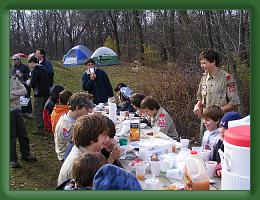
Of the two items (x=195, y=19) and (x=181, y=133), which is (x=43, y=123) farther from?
(x=195, y=19)

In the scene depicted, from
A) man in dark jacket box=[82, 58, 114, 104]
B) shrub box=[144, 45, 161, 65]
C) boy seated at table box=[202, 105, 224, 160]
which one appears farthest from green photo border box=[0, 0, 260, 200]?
shrub box=[144, 45, 161, 65]

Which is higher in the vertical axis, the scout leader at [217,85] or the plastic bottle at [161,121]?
the scout leader at [217,85]

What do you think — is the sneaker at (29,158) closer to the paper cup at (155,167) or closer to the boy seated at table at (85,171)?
the paper cup at (155,167)

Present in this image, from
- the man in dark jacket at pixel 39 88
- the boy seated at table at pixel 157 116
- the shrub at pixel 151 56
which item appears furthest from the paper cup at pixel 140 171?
the shrub at pixel 151 56

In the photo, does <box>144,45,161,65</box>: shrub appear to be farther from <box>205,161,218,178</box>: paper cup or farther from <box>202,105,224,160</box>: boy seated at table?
<box>205,161,218,178</box>: paper cup

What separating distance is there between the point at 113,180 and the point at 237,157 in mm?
372

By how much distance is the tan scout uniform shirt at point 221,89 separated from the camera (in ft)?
9.56

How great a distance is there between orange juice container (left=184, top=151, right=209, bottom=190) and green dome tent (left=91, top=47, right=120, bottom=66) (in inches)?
444

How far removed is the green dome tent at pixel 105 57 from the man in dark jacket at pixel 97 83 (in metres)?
8.21

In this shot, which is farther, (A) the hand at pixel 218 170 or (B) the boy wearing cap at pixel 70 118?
(B) the boy wearing cap at pixel 70 118

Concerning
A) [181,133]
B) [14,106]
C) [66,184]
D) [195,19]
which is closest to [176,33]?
[195,19]
